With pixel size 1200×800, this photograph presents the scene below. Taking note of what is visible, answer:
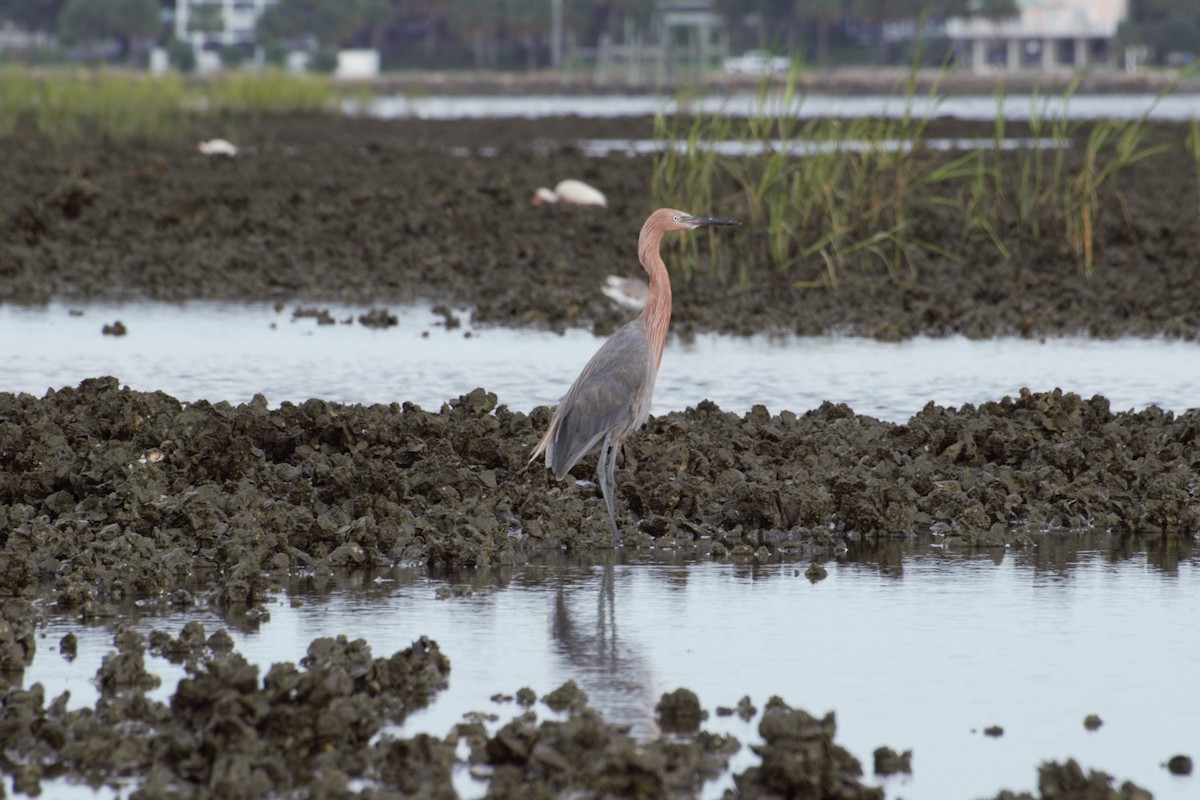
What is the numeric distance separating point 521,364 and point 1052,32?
117 m


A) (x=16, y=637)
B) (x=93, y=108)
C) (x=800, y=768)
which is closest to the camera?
(x=800, y=768)

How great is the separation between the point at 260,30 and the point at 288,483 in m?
123

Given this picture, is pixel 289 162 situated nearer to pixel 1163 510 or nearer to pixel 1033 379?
pixel 1033 379

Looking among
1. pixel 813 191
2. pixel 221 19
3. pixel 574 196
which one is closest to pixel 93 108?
pixel 574 196

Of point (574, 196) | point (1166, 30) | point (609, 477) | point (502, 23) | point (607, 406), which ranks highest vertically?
point (502, 23)

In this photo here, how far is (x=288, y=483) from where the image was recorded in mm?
8211

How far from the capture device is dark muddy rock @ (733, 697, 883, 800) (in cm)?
466

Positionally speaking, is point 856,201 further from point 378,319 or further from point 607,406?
point 607,406

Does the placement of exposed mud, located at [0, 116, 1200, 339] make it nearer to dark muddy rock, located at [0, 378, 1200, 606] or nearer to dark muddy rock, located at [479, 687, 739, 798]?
dark muddy rock, located at [0, 378, 1200, 606]

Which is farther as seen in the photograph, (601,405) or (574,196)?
(574,196)

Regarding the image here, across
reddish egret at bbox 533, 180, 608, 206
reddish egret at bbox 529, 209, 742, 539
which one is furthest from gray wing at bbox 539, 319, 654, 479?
reddish egret at bbox 533, 180, 608, 206

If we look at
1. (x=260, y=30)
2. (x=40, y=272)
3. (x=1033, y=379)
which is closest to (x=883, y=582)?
(x=1033, y=379)

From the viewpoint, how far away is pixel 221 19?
135 meters

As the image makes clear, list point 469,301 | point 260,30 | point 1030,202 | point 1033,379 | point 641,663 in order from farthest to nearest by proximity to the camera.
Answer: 1. point 260,30
2. point 1030,202
3. point 469,301
4. point 1033,379
5. point 641,663
